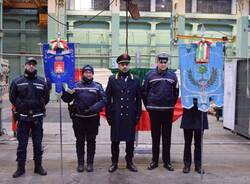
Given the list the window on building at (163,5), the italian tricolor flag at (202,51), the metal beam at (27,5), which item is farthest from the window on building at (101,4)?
the italian tricolor flag at (202,51)

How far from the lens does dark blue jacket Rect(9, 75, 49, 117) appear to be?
22.0 feet

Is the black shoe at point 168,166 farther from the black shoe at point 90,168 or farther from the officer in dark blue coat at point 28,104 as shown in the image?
the officer in dark blue coat at point 28,104

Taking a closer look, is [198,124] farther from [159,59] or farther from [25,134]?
[25,134]

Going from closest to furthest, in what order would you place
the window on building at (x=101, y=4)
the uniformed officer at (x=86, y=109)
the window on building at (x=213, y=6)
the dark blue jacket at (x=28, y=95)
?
the dark blue jacket at (x=28, y=95) < the uniformed officer at (x=86, y=109) < the window on building at (x=101, y=4) < the window on building at (x=213, y=6)

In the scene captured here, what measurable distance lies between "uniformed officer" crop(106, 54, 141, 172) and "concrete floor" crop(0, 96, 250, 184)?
17.8 inches

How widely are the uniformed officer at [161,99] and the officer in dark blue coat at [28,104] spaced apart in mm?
1720

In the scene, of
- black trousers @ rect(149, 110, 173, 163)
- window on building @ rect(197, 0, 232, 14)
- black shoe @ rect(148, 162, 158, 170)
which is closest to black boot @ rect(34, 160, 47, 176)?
black shoe @ rect(148, 162, 158, 170)

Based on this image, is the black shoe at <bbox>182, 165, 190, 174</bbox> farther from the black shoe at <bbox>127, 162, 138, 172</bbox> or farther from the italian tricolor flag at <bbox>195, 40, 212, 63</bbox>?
the italian tricolor flag at <bbox>195, 40, 212, 63</bbox>

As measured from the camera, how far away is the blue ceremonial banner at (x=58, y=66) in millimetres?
6816

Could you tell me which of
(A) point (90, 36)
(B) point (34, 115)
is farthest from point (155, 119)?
(A) point (90, 36)

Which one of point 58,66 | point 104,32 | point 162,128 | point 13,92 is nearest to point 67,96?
point 58,66

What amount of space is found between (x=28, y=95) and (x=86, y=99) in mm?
917

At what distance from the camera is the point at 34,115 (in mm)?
6746

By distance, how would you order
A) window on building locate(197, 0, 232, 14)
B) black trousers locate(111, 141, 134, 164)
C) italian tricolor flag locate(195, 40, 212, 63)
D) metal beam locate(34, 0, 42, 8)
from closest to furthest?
1. italian tricolor flag locate(195, 40, 212, 63)
2. black trousers locate(111, 141, 134, 164)
3. metal beam locate(34, 0, 42, 8)
4. window on building locate(197, 0, 232, 14)
